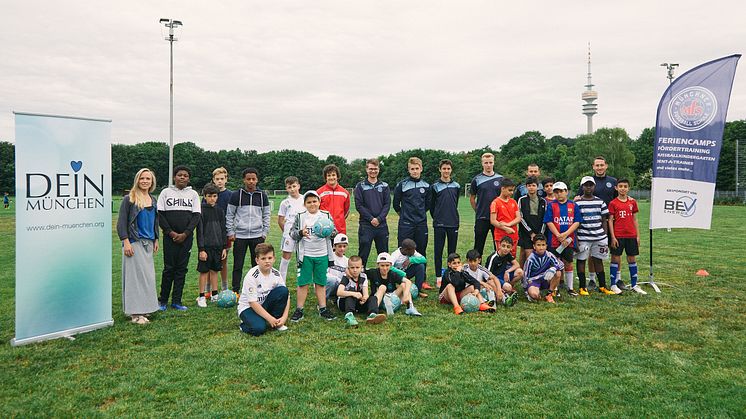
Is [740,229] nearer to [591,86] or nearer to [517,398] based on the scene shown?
[517,398]

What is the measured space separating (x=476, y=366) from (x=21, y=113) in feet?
18.1

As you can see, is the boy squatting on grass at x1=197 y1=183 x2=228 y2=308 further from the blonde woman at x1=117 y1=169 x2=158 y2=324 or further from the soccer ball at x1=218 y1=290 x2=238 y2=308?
the blonde woman at x1=117 y1=169 x2=158 y2=324

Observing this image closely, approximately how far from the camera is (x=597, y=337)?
5590mm

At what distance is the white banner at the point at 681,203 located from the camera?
8266 millimetres

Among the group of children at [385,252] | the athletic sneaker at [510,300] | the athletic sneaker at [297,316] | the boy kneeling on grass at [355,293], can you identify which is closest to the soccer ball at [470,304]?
the group of children at [385,252]

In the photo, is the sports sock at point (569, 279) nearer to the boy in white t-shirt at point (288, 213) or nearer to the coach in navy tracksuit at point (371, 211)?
the coach in navy tracksuit at point (371, 211)

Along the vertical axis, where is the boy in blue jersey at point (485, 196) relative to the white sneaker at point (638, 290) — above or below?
above

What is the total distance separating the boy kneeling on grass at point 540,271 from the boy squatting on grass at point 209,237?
15.7 feet

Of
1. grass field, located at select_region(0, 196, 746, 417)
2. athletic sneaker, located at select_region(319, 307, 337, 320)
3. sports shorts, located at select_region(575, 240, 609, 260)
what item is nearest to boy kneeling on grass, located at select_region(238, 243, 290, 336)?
grass field, located at select_region(0, 196, 746, 417)

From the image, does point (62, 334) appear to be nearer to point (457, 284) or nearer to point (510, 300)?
point (457, 284)

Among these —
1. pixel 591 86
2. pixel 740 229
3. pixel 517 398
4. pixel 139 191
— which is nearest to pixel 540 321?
pixel 517 398

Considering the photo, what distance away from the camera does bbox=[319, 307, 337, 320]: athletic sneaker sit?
6.50 m

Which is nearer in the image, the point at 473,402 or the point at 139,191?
the point at 473,402

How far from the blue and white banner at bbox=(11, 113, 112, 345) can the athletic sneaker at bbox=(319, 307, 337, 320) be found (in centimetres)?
270
